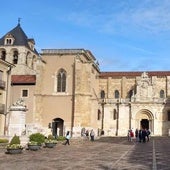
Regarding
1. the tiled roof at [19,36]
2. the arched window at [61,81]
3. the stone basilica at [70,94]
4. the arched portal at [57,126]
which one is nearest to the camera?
the stone basilica at [70,94]

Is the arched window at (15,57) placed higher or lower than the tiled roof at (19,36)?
lower

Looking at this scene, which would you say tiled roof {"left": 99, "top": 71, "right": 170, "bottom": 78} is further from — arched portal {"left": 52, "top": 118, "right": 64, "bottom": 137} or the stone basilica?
arched portal {"left": 52, "top": 118, "right": 64, "bottom": 137}

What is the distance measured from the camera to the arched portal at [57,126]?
5106 centimetres

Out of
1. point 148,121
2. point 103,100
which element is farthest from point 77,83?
point 148,121

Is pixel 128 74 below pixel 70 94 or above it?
above

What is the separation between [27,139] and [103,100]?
121 feet

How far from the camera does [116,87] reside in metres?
69.3

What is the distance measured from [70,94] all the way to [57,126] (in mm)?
4825

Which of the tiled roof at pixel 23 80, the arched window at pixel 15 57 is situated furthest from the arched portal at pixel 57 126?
the arched window at pixel 15 57

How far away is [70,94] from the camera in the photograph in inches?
1997

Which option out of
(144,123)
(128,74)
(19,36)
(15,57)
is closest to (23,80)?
(15,57)

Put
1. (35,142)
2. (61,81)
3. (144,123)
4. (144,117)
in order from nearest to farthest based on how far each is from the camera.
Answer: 1. (35,142)
2. (61,81)
3. (144,117)
4. (144,123)

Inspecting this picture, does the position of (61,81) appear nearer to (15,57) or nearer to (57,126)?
(57,126)

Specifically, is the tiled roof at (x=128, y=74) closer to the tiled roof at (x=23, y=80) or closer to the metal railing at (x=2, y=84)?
the tiled roof at (x=23, y=80)
